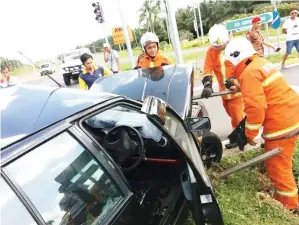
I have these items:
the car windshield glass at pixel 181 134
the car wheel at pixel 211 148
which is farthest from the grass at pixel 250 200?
the car windshield glass at pixel 181 134

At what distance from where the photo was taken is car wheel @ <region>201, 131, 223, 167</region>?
13.0 ft

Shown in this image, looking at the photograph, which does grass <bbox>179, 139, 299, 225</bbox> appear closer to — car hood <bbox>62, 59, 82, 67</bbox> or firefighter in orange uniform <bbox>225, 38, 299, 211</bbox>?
firefighter in orange uniform <bbox>225, 38, 299, 211</bbox>

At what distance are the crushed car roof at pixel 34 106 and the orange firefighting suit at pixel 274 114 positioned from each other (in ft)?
4.70

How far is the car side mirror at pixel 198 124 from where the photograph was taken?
2734 millimetres

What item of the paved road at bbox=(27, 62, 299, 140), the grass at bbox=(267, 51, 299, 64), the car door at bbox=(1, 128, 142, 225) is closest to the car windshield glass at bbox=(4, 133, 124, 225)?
the car door at bbox=(1, 128, 142, 225)

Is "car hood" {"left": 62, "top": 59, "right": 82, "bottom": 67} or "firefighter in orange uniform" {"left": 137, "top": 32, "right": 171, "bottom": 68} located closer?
"firefighter in orange uniform" {"left": 137, "top": 32, "right": 171, "bottom": 68}

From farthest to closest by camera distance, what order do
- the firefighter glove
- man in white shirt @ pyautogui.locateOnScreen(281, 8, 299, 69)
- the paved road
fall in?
man in white shirt @ pyautogui.locateOnScreen(281, 8, 299, 69) → the paved road → the firefighter glove

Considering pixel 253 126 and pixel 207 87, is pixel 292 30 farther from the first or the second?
pixel 253 126

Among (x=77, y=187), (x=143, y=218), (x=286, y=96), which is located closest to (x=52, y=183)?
(x=77, y=187)

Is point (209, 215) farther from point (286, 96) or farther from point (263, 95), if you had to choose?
point (286, 96)

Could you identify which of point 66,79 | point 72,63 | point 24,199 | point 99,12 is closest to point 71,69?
point 72,63

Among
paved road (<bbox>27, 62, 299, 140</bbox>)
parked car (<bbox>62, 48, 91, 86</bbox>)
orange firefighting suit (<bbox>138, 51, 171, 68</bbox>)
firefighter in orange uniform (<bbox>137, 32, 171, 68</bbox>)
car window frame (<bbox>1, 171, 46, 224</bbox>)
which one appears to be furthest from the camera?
parked car (<bbox>62, 48, 91, 86</bbox>)

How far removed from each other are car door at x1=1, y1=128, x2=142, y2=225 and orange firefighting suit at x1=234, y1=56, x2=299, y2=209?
1.64 metres

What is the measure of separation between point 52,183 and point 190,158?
866 mm
